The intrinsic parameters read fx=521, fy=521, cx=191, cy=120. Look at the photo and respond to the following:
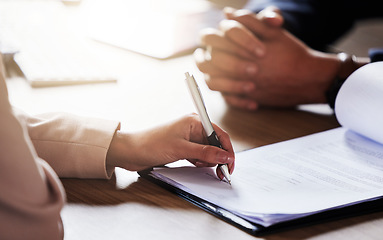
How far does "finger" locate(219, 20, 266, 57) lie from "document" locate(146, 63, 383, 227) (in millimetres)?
226

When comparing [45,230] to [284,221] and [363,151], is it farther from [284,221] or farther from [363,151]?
[363,151]

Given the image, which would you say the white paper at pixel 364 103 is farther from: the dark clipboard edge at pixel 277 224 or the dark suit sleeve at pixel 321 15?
the dark suit sleeve at pixel 321 15

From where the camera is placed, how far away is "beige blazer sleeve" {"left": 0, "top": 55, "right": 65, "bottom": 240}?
0.46 metres

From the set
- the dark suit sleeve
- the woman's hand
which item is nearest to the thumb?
the woman's hand

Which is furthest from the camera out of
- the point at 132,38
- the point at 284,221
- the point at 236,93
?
the point at 132,38

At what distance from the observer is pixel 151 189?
72 centimetres

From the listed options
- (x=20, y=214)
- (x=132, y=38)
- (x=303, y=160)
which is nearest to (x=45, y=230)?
(x=20, y=214)

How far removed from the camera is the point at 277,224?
0.62m

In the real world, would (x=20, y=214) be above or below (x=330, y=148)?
above

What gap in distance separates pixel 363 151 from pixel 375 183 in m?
0.14

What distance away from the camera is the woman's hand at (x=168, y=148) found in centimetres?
72

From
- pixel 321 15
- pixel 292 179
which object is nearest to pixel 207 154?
pixel 292 179

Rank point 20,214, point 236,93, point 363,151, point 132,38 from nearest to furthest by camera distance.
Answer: point 20,214
point 363,151
point 236,93
point 132,38

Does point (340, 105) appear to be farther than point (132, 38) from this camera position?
No
